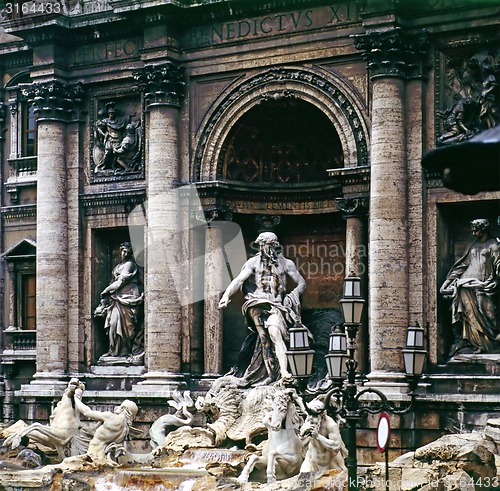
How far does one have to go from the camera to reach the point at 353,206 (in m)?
28.2

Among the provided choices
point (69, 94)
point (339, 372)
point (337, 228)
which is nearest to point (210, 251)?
point (337, 228)

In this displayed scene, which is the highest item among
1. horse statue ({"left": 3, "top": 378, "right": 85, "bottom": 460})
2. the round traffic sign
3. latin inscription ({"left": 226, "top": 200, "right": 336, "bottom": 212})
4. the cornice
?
the cornice

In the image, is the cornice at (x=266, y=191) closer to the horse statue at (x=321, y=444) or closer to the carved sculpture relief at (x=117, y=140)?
the carved sculpture relief at (x=117, y=140)

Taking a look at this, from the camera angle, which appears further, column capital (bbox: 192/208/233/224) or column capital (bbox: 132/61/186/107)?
column capital (bbox: 132/61/186/107)

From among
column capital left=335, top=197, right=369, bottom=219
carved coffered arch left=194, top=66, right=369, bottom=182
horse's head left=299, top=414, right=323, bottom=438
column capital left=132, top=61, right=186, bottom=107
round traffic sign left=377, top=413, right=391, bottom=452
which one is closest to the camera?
round traffic sign left=377, top=413, right=391, bottom=452

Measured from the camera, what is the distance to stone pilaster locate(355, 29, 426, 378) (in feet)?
89.3

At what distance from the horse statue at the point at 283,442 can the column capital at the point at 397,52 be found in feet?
22.1

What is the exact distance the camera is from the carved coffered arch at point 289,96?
28328mm

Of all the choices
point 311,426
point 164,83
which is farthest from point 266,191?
point 311,426

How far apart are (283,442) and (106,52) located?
1109 centimetres

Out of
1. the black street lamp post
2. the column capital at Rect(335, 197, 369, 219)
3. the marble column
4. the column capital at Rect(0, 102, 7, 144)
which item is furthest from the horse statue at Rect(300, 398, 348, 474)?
the column capital at Rect(0, 102, 7, 144)

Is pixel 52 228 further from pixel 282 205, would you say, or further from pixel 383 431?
pixel 383 431

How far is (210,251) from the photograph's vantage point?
98.7 ft

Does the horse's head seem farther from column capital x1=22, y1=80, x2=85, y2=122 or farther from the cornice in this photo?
column capital x1=22, y1=80, x2=85, y2=122
